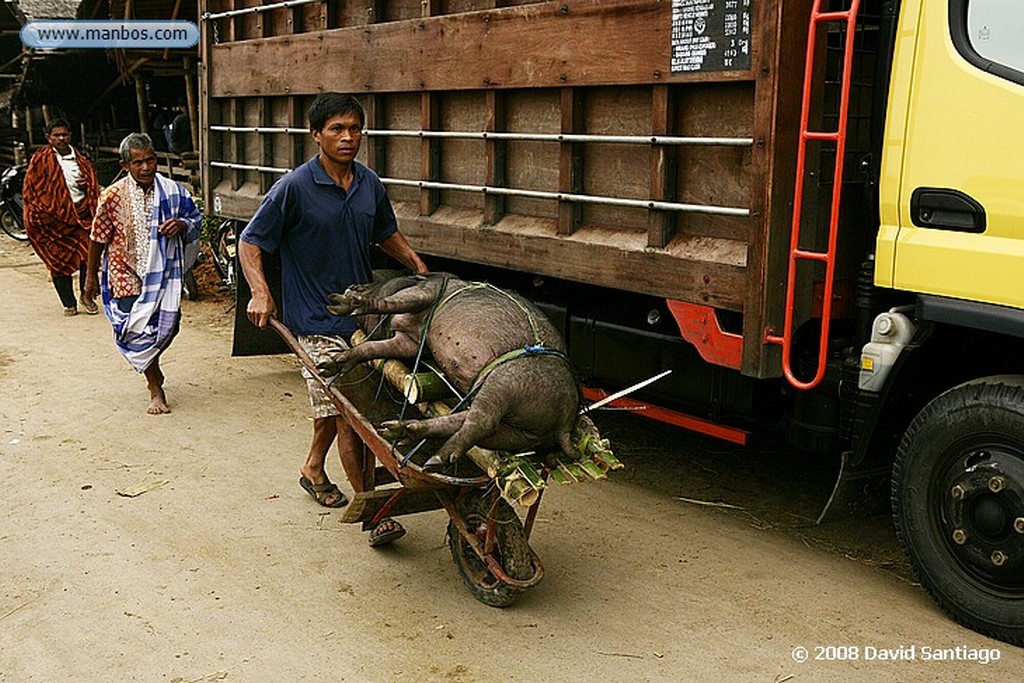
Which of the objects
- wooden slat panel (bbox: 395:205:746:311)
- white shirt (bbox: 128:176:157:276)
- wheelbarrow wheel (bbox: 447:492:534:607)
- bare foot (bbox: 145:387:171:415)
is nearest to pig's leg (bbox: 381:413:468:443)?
wheelbarrow wheel (bbox: 447:492:534:607)

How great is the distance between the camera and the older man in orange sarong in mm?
10164

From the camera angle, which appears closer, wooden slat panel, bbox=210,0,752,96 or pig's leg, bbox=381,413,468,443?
pig's leg, bbox=381,413,468,443

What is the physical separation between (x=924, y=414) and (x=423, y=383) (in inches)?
67.1

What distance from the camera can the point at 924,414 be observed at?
143 inches

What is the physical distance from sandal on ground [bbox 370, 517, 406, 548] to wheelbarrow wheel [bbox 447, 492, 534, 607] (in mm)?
379

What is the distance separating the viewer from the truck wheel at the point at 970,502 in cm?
338

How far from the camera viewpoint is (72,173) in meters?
10.4

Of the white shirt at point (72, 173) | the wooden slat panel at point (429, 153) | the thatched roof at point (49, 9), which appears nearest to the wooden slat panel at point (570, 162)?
the wooden slat panel at point (429, 153)

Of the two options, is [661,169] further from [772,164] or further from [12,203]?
[12,203]

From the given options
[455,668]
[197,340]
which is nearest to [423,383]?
[455,668]

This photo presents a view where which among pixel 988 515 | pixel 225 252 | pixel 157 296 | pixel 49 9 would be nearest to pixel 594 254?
pixel 988 515

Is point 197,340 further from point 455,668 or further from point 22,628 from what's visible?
point 455,668

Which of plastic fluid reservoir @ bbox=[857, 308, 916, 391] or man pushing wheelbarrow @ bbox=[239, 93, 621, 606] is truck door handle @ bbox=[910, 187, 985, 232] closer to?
plastic fluid reservoir @ bbox=[857, 308, 916, 391]

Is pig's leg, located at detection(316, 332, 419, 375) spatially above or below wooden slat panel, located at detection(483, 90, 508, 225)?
below
